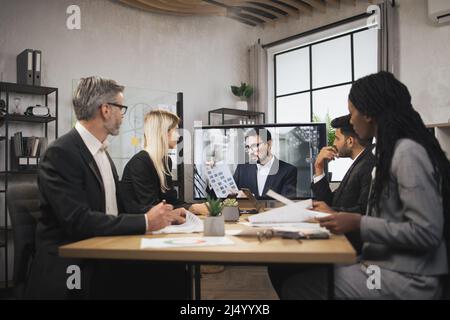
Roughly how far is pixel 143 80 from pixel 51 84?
1.11 m

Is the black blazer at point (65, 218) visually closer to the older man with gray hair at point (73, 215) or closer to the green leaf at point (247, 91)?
the older man with gray hair at point (73, 215)

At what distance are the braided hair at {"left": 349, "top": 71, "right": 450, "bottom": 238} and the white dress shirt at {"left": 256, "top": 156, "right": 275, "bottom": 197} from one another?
182 cm

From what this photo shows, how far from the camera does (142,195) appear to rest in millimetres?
2945

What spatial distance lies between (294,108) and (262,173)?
2317 millimetres

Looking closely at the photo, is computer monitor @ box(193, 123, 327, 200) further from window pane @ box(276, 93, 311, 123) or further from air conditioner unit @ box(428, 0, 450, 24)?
window pane @ box(276, 93, 311, 123)

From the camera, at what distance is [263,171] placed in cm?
347

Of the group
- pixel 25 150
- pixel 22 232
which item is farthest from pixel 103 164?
pixel 25 150

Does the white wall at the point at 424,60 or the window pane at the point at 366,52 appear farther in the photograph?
the window pane at the point at 366,52

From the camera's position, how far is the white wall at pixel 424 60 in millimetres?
4086

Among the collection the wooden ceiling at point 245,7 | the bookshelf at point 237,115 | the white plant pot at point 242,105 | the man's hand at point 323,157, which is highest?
the wooden ceiling at point 245,7

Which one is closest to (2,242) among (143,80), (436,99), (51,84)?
(51,84)

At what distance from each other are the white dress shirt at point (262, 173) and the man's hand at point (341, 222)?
1.98 m

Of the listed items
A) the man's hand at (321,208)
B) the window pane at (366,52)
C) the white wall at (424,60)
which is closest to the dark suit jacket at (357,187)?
the man's hand at (321,208)

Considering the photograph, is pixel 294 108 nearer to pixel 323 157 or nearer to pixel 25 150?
pixel 323 157
